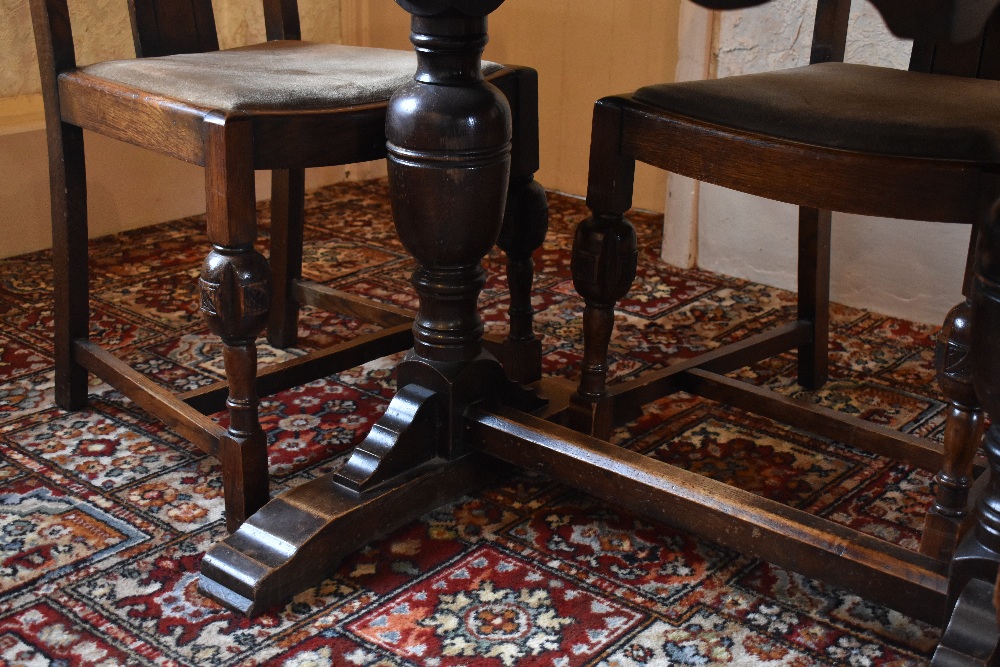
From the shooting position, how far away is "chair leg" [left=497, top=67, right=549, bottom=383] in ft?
5.11

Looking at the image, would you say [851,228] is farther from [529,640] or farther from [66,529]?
[66,529]

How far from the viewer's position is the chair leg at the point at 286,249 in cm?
185

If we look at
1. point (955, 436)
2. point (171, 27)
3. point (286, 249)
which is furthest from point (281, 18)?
point (955, 436)

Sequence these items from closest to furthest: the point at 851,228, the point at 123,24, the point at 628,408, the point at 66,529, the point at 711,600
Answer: the point at 711,600, the point at 66,529, the point at 628,408, the point at 851,228, the point at 123,24

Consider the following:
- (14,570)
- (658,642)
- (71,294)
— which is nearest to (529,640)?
(658,642)

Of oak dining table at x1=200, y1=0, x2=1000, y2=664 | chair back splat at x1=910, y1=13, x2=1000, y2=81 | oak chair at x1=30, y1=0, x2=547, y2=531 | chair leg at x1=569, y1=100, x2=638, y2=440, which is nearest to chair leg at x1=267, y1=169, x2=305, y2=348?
oak chair at x1=30, y1=0, x2=547, y2=531

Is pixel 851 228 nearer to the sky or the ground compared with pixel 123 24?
nearer to the ground

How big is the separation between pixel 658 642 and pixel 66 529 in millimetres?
752

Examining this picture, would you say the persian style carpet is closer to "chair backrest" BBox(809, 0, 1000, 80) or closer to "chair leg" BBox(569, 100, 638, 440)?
"chair leg" BBox(569, 100, 638, 440)

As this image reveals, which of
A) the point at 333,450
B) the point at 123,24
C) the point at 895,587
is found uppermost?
the point at 123,24

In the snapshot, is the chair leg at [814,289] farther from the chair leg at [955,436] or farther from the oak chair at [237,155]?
the chair leg at [955,436]

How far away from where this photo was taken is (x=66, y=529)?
54.8 inches

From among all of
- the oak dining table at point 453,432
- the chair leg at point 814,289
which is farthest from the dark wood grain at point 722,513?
the chair leg at point 814,289

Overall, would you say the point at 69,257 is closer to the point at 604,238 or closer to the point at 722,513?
the point at 604,238
